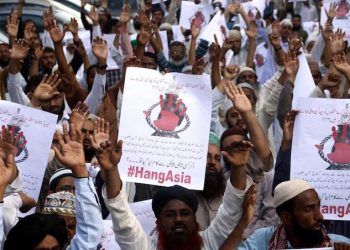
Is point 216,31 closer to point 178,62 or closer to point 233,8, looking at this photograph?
point 178,62

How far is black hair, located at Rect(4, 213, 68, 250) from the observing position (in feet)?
14.1

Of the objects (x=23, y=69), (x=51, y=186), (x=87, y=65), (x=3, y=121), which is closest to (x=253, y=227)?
(x=51, y=186)

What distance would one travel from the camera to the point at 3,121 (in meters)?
5.70

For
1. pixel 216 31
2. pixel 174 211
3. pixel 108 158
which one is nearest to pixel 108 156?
pixel 108 158

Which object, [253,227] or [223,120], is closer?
[253,227]

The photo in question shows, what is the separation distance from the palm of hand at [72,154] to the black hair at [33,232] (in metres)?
0.29

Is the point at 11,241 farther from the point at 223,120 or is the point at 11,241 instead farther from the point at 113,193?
the point at 223,120

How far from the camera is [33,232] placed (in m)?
4.31

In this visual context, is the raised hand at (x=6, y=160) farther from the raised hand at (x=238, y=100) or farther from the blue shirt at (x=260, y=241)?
the raised hand at (x=238, y=100)

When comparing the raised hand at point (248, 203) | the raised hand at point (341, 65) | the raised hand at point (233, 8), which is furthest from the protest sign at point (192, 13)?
the raised hand at point (248, 203)

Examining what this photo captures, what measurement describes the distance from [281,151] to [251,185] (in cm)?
104

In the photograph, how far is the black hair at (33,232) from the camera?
4.30 meters

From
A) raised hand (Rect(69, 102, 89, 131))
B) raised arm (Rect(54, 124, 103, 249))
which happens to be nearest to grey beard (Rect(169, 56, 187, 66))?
raised hand (Rect(69, 102, 89, 131))

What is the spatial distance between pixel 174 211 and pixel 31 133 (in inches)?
51.5
